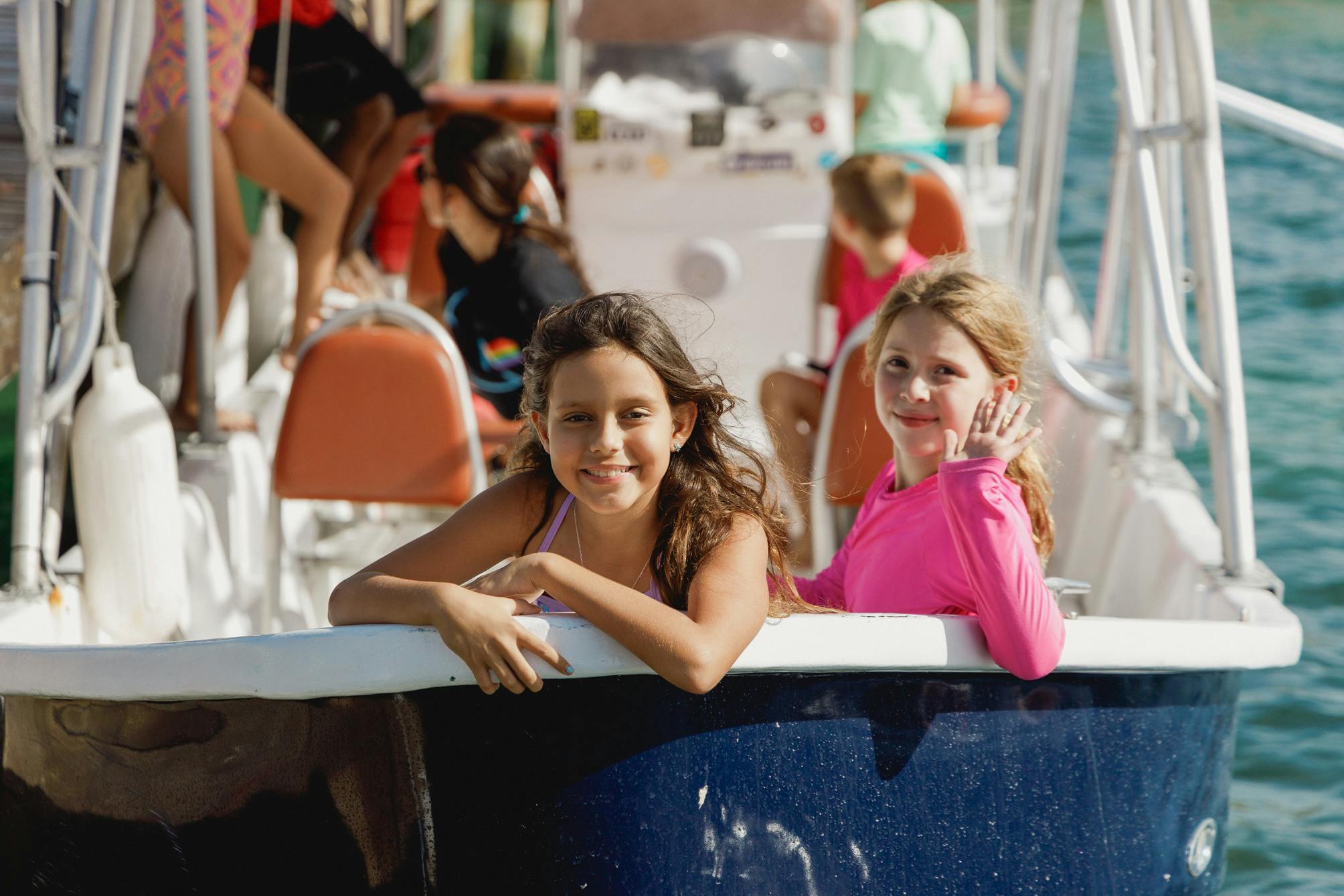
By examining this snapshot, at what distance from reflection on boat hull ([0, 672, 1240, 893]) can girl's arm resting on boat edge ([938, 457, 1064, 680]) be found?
0.08 m

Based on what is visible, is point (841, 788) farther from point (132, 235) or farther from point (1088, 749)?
point (132, 235)

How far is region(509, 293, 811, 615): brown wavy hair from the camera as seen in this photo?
1817 mm

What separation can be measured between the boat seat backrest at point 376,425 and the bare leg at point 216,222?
358 millimetres

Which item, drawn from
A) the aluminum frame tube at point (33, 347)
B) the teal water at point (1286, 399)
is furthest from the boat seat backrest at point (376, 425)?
the teal water at point (1286, 399)

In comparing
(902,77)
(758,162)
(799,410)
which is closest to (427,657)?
(799,410)

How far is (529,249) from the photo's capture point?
330 centimetres

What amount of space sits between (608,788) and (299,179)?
2.32 m

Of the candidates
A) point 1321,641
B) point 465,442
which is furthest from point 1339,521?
point 465,442

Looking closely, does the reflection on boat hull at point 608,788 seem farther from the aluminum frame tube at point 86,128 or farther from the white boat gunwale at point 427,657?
the aluminum frame tube at point 86,128

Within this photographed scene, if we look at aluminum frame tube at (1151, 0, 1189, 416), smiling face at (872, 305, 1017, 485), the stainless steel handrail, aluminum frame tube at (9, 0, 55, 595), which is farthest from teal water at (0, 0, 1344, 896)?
aluminum frame tube at (9, 0, 55, 595)

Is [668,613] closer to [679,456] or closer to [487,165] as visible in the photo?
[679,456]

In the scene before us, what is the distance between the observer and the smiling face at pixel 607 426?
1788 mm

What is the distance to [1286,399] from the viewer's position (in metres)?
7.41

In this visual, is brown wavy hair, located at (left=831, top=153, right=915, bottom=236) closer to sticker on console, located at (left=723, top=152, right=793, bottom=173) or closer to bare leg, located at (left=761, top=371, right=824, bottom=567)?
bare leg, located at (left=761, top=371, right=824, bottom=567)
